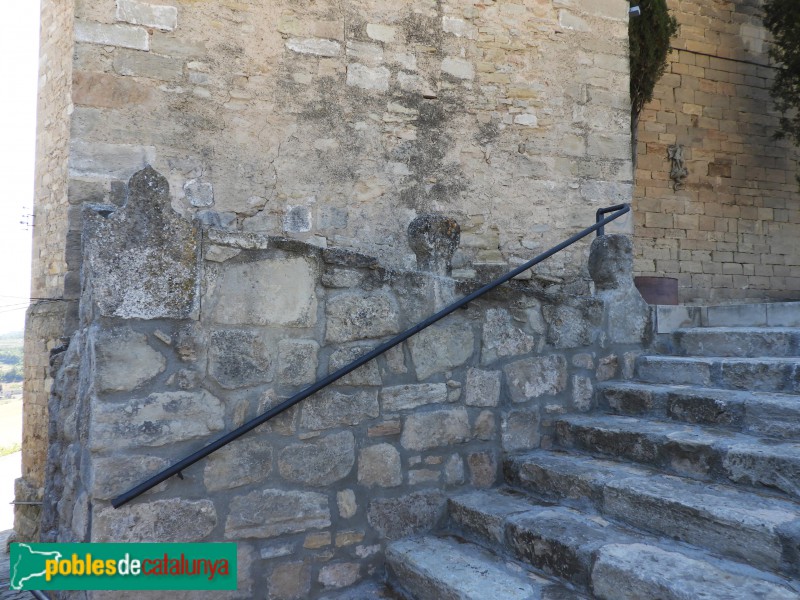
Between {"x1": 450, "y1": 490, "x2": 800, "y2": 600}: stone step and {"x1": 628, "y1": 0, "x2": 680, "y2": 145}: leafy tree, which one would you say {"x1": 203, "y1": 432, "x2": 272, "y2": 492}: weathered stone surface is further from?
{"x1": 628, "y1": 0, "x2": 680, "y2": 145}: leafy tree

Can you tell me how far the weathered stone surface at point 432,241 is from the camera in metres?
2.53

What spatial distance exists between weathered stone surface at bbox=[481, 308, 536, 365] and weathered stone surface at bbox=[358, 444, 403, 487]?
58 centimetres

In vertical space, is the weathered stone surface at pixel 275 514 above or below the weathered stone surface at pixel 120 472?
below

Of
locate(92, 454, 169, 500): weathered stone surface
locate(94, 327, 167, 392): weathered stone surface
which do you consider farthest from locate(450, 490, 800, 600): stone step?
locate(94, 327, 167, 392): weathered stone surface

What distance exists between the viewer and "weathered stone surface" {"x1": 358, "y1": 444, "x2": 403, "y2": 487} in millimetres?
2299

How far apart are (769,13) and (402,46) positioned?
6758 millimetres

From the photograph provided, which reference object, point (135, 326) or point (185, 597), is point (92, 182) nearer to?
point (135, 326)

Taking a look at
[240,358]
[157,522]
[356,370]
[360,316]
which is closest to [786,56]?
[360,316]

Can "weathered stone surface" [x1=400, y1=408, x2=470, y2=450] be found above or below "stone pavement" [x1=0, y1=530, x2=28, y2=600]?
above

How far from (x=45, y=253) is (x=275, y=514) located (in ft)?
14.5

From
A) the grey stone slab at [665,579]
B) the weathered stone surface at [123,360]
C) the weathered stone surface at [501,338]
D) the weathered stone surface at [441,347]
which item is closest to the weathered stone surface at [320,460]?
the weathered stone surface at [441,347]

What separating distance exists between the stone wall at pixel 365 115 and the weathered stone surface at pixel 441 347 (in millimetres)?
1832

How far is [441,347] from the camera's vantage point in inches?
98.6

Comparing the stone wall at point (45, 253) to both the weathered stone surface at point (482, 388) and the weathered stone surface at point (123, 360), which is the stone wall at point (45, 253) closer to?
the weathered stone surface at point (123, 360)
